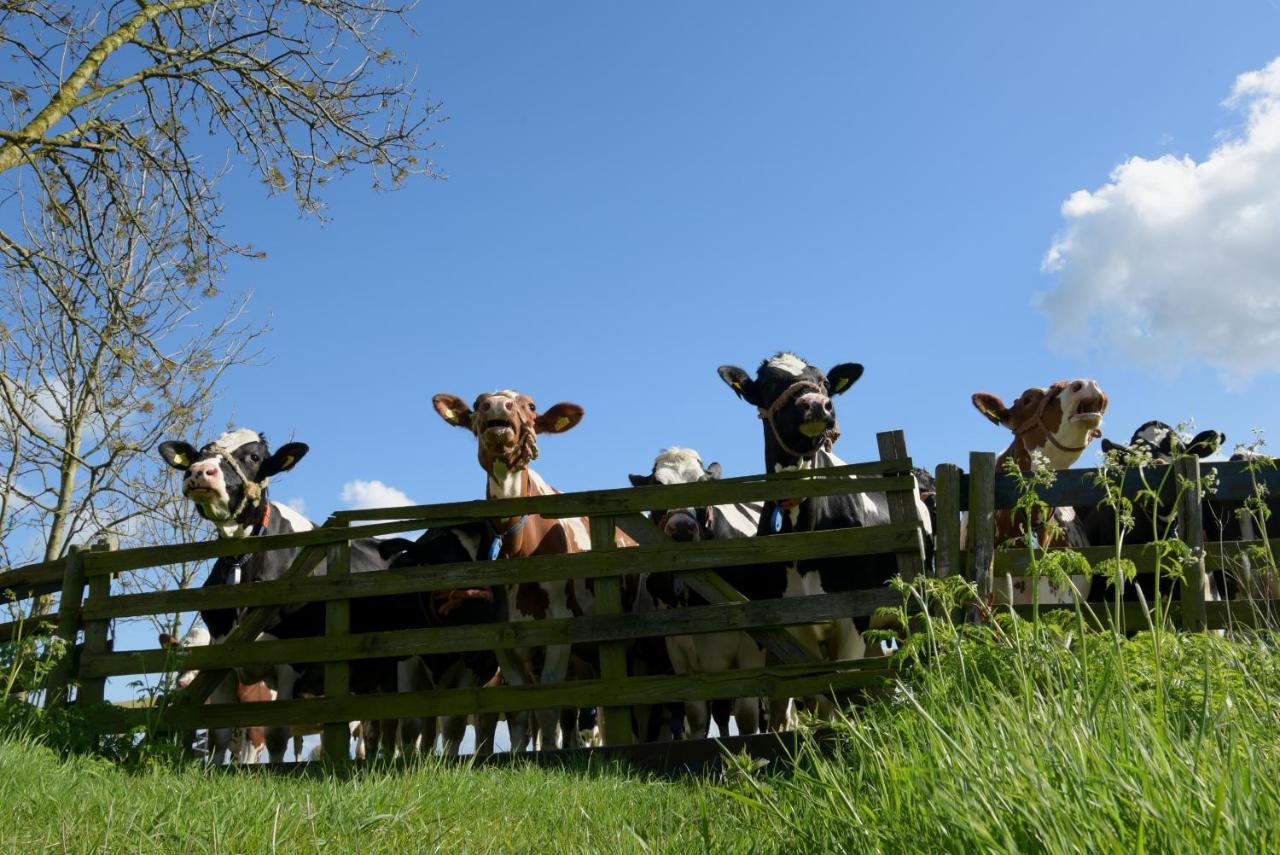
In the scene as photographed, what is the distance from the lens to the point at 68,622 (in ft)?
30.3

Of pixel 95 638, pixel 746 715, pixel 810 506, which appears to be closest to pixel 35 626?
pixel 95 638

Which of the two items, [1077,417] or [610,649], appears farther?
[1077,417]

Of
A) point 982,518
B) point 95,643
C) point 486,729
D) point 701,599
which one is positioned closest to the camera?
point 982,518

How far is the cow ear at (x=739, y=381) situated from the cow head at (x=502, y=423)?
1.27 meters

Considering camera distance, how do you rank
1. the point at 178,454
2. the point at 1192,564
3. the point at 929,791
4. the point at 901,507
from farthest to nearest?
the point at 178,454 → the point at 901,507 → the point at 1192,564 → the point at 929,791

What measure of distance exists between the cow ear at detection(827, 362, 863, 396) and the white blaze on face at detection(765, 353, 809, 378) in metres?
0.36

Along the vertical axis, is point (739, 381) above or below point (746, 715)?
above

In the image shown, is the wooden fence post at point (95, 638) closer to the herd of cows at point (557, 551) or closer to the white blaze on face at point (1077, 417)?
the herd of cows at point (557, 551)

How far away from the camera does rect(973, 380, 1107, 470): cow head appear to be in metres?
9.08

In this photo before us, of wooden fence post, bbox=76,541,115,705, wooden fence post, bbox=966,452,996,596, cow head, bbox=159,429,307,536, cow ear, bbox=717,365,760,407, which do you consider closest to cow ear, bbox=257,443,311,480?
cow head, bbox=159,429,307,536

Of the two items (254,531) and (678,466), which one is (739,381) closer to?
(678,466)

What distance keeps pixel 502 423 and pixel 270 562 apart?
2.21m

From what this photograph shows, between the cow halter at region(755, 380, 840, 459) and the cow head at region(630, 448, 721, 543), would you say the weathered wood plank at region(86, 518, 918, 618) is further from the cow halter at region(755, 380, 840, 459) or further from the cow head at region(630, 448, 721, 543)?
the cow head at region(630, 448, 721, 543)

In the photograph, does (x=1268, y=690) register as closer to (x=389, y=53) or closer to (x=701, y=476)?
(x=701, y=476)
